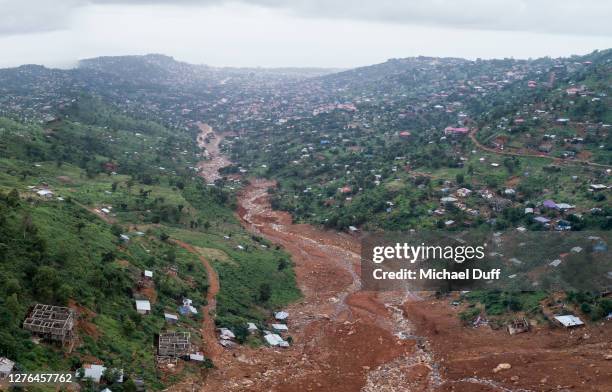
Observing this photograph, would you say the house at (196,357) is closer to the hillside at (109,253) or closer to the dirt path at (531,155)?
the hillside at (109,253)

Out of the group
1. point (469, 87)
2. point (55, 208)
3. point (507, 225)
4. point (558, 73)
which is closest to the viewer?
point (55, 208)

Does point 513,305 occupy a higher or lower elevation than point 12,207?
lower

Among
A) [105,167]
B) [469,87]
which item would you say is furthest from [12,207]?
[469,87]

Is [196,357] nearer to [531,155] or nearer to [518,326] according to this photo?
[518,326]

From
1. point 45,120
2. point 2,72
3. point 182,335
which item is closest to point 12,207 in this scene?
point 182,335

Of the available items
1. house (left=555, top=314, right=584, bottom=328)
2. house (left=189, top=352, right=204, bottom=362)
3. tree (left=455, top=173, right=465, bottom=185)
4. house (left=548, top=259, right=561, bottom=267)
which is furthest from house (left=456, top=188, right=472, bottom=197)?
house (left=189, top=352, right=204, bottom=362)

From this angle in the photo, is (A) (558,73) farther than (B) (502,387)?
Yes

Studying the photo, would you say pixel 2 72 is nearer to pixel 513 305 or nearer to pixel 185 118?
pixel 185 118

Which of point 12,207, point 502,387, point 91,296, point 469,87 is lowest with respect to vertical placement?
point 502,387

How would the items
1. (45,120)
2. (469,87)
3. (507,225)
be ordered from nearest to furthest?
(507,225) < (45,120) < (469,87)
